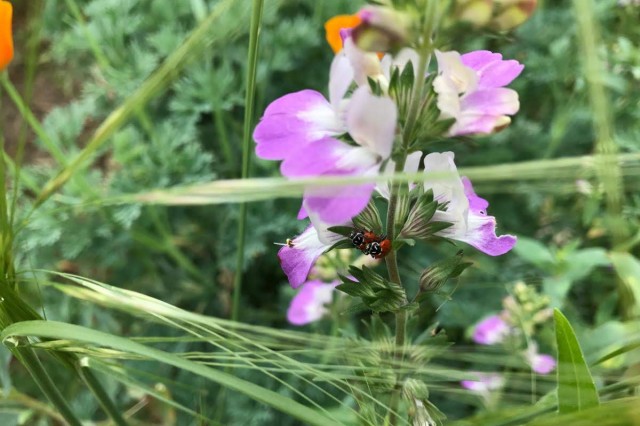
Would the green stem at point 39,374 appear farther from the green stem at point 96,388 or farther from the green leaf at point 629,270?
the green leaf at point 629,270

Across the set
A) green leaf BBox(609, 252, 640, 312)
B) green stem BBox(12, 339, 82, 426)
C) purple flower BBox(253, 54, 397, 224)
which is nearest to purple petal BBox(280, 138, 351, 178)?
purple flower BBox(253, 54, 397, 224)

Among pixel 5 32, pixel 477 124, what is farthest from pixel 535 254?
pixel 5 32

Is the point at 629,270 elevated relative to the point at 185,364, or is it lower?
lower

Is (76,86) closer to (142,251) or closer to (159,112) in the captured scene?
(159,112)

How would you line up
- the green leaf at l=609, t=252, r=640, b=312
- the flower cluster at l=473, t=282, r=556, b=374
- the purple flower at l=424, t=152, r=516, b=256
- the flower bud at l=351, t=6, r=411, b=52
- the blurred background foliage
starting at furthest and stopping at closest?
the blurred background foliage, the flower cluster at l=473, t=282, r=556, b=374, the green leaf at l=609, t=252, r=640, b=312, the purple flower at l=424, t=152, r=516, b=256, the flower bud at l=351, t=6, r=411, b=52

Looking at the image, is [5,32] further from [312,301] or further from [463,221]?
[312,301]

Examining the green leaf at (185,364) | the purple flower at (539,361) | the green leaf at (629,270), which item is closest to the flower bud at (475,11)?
the green leaf at (185,364)

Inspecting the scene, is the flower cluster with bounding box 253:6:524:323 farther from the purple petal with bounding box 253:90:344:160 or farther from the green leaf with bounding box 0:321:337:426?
the green leaf with bounding box 0:321:337:426
